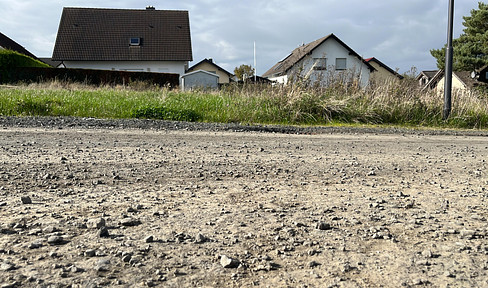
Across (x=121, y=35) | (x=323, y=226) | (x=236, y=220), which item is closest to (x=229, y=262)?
(x=236, y=220)

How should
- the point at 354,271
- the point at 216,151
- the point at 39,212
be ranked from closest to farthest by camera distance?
the point at 354,271
the point at 39,212
the point at 216,151

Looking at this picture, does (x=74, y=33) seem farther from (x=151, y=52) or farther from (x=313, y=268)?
(x=313, y=268)

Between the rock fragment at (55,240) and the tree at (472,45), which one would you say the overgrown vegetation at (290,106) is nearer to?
the rock fragment at (55,240)

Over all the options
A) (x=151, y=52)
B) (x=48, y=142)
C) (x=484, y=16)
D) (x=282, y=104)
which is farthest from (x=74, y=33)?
(x=484, y=16)

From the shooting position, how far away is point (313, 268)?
2.18 m

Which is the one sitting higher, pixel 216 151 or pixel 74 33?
pixel 74 33

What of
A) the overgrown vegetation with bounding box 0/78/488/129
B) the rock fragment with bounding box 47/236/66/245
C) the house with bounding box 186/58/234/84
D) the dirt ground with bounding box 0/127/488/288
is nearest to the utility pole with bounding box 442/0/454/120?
the overgrown vegetation with bounding box 0/78/488/129

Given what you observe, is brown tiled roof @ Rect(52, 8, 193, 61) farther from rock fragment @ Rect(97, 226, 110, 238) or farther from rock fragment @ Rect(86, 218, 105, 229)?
rock fragment @ Rect(97, 226, 110, 238)

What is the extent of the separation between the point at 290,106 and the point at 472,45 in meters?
35.7

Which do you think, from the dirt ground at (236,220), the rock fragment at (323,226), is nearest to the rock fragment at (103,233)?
the dirt ground at (236,220)

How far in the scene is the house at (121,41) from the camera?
38.2 metres

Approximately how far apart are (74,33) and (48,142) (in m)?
37.2

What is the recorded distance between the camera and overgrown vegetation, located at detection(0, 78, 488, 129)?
1074 centimetres

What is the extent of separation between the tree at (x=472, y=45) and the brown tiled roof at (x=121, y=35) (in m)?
25.4
